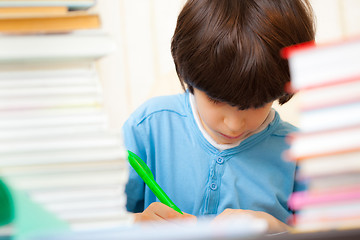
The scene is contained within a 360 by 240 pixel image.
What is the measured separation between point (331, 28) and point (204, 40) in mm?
909

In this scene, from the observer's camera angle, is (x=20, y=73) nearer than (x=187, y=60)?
Yes

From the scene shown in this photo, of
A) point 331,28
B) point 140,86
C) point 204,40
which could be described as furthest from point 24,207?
point 331,28

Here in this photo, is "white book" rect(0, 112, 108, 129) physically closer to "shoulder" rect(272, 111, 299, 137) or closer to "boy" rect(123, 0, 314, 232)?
"boy" rect(123, 0, 314, 232)

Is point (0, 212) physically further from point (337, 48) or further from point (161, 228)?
Answer: point (337, 48)

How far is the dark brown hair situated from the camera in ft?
2.65

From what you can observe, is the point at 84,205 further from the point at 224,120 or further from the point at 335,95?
the point at 224,120

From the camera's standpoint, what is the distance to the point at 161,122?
1146 millimetres

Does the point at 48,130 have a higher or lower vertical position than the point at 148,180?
higher

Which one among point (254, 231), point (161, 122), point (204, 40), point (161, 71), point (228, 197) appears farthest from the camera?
point (161, 71)

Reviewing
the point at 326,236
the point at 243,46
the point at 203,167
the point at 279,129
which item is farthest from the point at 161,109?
the point at 326,236

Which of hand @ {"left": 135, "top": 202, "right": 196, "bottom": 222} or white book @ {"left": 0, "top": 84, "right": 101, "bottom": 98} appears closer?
white book @ {"left": 0, "top": 84, "right": 101, "bottom": 98}

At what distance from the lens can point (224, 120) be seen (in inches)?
35.0

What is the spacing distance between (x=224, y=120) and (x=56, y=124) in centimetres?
55

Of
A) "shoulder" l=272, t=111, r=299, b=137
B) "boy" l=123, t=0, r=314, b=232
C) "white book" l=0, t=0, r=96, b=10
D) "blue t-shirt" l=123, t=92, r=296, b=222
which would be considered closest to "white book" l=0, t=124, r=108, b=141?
"white book" l=0, t=0, r=96, b=10
